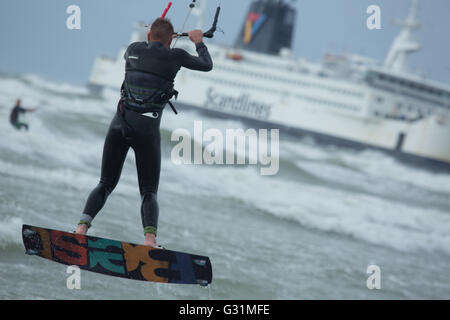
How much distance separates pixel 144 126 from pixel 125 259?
0.84 metres

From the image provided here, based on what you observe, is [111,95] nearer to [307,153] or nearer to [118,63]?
[118,63]

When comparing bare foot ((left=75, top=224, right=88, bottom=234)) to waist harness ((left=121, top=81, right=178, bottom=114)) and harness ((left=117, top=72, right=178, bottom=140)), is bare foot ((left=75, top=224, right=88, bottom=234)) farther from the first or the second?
waist harness ((left=121, top=81, right=178, bottom=114))

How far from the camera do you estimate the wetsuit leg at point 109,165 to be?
389 cm

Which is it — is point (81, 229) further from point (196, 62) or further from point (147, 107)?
point (196, 62)

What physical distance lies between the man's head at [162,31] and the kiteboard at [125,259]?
1232mm

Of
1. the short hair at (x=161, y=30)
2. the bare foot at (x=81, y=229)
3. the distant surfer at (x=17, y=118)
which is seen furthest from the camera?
the distant surfer at (x=17, y=118)

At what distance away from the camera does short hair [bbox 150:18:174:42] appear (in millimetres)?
3705

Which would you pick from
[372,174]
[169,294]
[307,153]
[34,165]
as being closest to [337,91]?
[307,153]

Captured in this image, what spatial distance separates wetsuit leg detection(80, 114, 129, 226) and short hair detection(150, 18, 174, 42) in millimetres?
528

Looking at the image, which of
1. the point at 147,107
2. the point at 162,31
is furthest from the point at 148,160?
the point at 162,31

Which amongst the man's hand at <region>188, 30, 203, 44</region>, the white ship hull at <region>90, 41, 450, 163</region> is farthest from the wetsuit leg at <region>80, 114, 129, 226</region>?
the white ship hull at <region>90, 41, 450, 163</region>

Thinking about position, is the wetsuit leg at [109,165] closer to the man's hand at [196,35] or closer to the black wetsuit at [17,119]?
the man's hand at [196,35]

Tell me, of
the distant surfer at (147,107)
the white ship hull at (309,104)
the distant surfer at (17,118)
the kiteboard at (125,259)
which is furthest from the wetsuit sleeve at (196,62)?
the white ship hull at (309,104)

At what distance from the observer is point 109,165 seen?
3.96 meters
